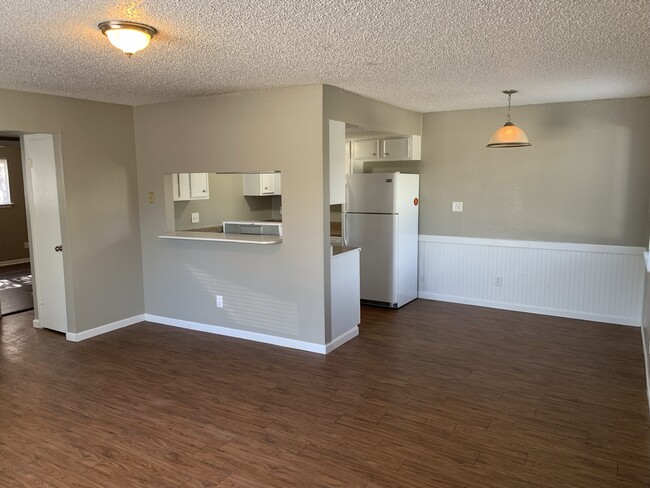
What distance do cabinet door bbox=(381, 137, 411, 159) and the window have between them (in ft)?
21.4

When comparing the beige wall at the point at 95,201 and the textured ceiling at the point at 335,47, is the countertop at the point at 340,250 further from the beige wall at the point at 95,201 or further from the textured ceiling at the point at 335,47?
the beige wall at the point at 95,201

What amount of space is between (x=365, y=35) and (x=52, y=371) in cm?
343

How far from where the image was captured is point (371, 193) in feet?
18.6

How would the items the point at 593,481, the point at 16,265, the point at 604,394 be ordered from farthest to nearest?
the point at 16,265
the point at 604,394
the point at 593,481

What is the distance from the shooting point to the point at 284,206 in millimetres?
4289

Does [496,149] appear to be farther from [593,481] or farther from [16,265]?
[16,265]

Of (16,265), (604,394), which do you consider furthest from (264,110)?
(16,265)

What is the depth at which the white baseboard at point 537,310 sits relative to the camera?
505 cm

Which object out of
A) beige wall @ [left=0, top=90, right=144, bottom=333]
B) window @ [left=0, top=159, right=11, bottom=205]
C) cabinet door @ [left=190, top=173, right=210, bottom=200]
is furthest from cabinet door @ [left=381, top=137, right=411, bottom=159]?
window @ [left=0, top=159, right=11, bottom=205]

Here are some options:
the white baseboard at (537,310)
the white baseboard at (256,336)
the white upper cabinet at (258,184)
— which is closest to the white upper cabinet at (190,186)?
the white upper cabinet at (258,184)

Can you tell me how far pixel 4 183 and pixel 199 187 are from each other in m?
4.78

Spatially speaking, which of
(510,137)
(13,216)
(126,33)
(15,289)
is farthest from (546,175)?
(13,216)

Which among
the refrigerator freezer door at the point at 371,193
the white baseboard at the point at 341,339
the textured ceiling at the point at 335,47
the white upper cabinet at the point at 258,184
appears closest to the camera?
the textured ceiling at the point at 335,47

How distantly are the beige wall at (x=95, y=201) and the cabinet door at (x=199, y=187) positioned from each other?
0.68 m
